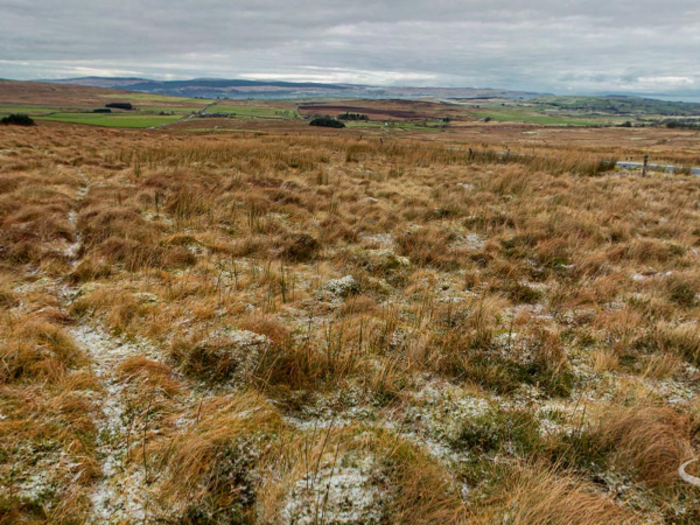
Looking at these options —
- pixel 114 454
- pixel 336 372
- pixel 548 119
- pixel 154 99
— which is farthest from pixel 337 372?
pixel 154 99

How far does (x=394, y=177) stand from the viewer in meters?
13.4

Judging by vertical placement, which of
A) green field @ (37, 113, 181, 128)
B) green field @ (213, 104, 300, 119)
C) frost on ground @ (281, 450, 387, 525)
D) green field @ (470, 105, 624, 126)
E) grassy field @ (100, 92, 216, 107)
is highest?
grassy field @ (100, 92, 216, 107)

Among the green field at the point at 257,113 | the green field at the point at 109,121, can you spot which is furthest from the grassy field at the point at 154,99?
the green field at the point at 109,121

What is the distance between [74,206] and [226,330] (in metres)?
6.23

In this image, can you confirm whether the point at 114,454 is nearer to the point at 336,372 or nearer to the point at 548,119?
the point at 336,372

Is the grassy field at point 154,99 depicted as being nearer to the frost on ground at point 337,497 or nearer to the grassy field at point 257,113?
the grassy field at point 257,113

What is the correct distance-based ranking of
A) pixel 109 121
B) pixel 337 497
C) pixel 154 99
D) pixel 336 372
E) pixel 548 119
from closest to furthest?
1. pixel 337 497
2. pixel 336 372
3. pixel 109 121
4. pixel 548 119
5. pixel 154 99

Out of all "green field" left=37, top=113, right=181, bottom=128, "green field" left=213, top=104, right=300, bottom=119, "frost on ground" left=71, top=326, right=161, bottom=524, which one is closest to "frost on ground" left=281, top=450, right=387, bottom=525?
"frost on ground" left=71, top=326, right=161, bottom=524

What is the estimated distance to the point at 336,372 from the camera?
296 centimetres

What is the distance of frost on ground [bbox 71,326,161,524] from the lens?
6.00 ft

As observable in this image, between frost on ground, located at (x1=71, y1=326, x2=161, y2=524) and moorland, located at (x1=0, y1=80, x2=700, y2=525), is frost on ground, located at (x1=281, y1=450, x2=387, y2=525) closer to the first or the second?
moorland, located at (x1=0, y1=80, x2=700, y2=525)

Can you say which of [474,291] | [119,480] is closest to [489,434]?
[119,480]

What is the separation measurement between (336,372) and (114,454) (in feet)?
5.03

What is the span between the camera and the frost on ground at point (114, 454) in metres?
1.83
